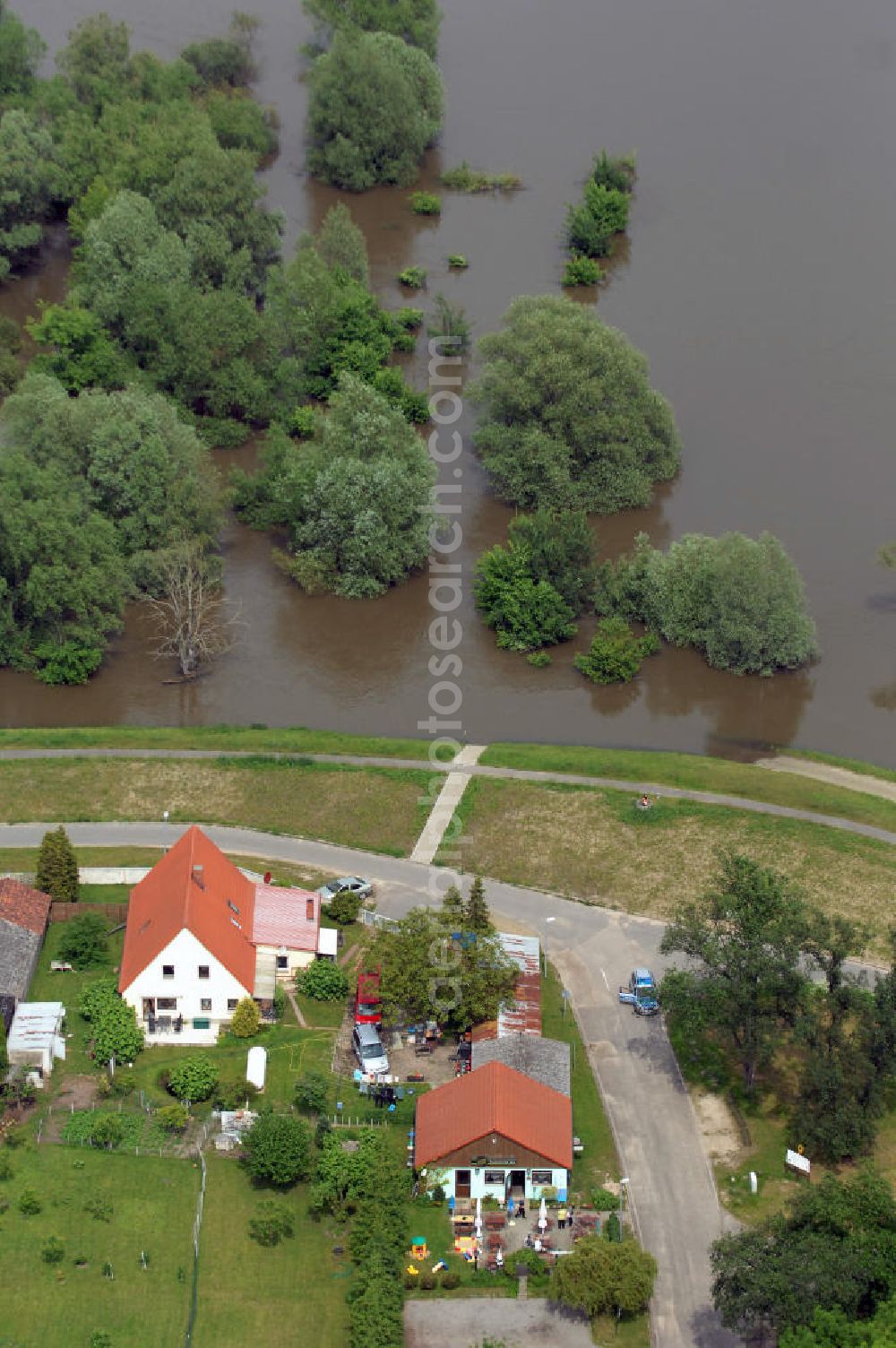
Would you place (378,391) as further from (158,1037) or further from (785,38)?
(785,38)

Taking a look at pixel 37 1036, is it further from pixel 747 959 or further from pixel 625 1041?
pixel 747 959

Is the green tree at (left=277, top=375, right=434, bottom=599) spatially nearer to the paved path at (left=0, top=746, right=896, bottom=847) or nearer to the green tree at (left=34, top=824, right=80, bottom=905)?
the paved path at (left=0, top=746, right=896, bottom=847)

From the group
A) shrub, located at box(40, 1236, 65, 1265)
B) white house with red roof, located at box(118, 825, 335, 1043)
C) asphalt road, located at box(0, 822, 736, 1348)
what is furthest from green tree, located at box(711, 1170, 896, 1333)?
white house with red roof, located at box(118, 825, 335, 1043)

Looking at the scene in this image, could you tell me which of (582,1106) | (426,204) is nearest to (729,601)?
(582,1106)

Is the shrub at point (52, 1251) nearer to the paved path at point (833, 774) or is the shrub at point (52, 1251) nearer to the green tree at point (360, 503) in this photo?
the paved path at point (833, 774)

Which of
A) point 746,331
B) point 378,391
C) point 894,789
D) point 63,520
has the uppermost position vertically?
point 746,331

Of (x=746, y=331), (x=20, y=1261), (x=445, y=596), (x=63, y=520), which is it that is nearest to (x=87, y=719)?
(x=63, y=520)

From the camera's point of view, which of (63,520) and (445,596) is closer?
(63,520)

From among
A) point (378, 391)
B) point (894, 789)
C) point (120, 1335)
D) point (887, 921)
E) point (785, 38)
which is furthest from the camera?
point (785, 38)
